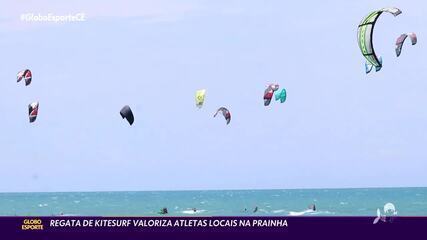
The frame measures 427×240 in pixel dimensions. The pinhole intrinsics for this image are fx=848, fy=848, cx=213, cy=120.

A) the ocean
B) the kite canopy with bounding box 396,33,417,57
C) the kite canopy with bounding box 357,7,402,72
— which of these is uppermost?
the ocean

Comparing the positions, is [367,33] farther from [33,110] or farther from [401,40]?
[33,110]

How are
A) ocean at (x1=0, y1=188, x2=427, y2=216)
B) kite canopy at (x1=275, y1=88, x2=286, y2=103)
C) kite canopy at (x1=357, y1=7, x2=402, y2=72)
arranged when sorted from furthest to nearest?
ocean at (x1=0, y1=188, x2=427, y2=216)
kite canopy at (x1=275, y1=88, x2=286, y2=103)
kite canopy at (x1=357, y1=7, x2=402, y2=72)

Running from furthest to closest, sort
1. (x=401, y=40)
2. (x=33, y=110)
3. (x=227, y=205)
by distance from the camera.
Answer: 1. (x=227, y=205)
2. (x=33, y=110)
3. (x=401, y=40)

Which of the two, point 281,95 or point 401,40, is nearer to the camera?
point 401,40

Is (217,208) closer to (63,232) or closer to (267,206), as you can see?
(267,206)

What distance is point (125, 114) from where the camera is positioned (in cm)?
1966

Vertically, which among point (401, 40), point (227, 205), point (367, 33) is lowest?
point (367, 33)

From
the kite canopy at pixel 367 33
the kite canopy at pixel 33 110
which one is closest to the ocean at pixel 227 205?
the kite canopy at pixel 33 110

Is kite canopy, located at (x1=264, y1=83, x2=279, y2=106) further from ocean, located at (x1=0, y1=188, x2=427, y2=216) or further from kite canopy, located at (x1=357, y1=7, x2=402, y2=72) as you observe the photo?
ocean, located at (x1=0, y1=188, x2=427, y2=216)

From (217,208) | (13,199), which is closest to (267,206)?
(217,208)

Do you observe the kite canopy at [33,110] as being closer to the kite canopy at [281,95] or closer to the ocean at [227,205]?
the kite canopy at [281,95]

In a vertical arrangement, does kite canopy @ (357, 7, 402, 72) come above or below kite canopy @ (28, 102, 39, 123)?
below

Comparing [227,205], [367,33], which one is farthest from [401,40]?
[227,205]

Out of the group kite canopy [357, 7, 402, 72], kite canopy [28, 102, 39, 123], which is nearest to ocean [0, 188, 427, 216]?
kite canopy [28, 102, 39, 123]
